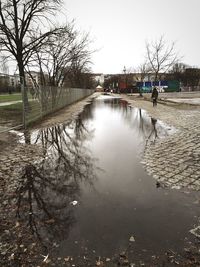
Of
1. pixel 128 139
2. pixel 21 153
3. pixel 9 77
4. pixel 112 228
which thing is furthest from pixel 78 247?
pixel 9 77

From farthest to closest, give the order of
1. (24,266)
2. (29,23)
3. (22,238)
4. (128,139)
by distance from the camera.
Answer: (29,23) < (128,139) < (22,238) < (24,266)

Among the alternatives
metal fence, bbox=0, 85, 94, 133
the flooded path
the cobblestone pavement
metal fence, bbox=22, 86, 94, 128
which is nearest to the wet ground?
the flooded path

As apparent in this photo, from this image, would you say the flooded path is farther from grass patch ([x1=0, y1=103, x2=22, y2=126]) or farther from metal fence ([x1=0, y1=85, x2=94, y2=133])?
grass patch ([x1=0, y1=103, x2=22, y2=126])

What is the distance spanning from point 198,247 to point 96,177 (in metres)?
2.91

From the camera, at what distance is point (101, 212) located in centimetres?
416

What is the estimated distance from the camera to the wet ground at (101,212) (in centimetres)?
318

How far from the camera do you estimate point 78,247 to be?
328cm

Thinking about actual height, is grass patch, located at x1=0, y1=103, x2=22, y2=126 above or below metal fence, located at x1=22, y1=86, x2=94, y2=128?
below

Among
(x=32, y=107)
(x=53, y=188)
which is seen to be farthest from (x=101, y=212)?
(x=32, y=107)

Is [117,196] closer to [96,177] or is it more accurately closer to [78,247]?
[96,177]

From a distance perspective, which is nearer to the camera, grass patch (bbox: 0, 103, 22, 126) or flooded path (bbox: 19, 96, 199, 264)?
flooded path (bbox: 19, 96, 199, 264)

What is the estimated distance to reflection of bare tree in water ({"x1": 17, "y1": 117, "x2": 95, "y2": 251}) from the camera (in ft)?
12.5

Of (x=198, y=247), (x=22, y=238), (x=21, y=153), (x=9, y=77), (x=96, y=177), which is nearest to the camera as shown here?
(x=198, y=247)

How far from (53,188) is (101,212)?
1.39 m
